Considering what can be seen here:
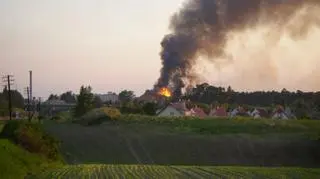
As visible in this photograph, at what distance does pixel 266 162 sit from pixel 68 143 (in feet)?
76.5

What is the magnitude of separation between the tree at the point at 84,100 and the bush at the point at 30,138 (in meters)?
87.5

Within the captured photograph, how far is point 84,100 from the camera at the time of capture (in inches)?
5871

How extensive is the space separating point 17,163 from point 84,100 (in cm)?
11070

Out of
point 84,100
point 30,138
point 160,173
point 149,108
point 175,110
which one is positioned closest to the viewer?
point 160,173

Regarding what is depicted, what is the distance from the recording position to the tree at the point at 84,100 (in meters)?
146

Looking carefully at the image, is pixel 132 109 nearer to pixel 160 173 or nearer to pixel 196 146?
pixel 196 146

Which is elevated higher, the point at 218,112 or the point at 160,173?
the point at 218,112

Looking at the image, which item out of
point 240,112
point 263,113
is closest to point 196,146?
point 240,112

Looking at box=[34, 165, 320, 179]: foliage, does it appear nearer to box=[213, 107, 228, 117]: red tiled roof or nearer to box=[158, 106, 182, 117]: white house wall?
box=[158, 106, 182, 117]: white house wall

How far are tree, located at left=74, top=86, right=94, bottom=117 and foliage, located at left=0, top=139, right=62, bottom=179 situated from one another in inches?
3751

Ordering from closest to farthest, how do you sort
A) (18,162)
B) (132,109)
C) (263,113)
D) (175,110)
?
(18,162), (132,109), (175,110), (263,113)

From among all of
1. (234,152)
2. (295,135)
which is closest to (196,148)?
(234,152)

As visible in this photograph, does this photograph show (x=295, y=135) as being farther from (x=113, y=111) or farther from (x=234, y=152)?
(x=113, y=111)

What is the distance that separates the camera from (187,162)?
225 ft
